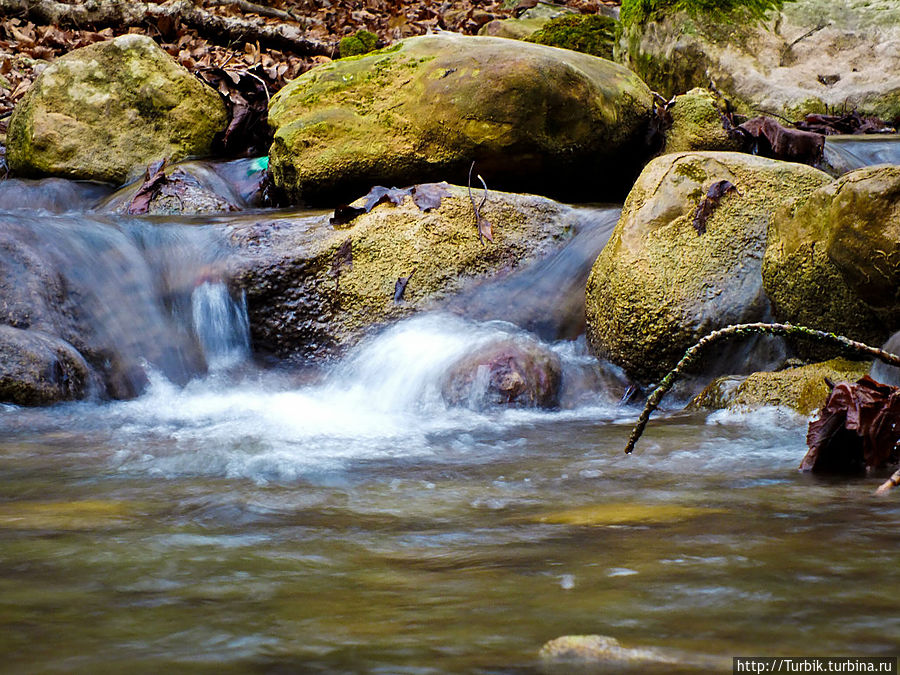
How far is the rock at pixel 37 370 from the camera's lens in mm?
4113

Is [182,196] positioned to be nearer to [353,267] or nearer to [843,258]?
[353,267]

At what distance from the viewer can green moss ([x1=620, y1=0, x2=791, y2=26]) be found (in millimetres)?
9625

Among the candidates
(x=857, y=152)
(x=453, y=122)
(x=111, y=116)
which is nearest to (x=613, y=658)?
(x=453, y=122)

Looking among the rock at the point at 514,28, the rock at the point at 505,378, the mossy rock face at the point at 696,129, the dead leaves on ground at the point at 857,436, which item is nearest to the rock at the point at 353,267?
the rock at the point at 505,378

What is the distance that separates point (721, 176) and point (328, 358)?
2.39m

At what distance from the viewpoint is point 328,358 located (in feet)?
16.8

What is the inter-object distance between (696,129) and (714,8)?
3309 mm

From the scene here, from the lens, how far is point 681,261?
15.3ft

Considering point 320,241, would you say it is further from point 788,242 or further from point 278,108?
point 788,242

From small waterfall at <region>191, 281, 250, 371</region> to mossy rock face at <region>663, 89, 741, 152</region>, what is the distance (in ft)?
12.0

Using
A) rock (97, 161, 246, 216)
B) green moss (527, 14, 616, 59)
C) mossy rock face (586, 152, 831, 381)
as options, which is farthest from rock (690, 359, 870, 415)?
green moss (527, 14, 616, 59)

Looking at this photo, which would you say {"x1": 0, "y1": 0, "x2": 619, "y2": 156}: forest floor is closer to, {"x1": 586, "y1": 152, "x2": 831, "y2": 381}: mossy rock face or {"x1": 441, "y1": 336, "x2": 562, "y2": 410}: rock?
{"x1": 586, "y1": 152, "x2": 831, "y2": 381}: mossy rock face

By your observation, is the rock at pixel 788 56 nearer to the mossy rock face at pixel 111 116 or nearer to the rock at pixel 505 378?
the mossy rock face at pixel 111 116

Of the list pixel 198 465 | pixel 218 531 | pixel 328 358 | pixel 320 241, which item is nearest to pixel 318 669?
→ pixel 218 531
